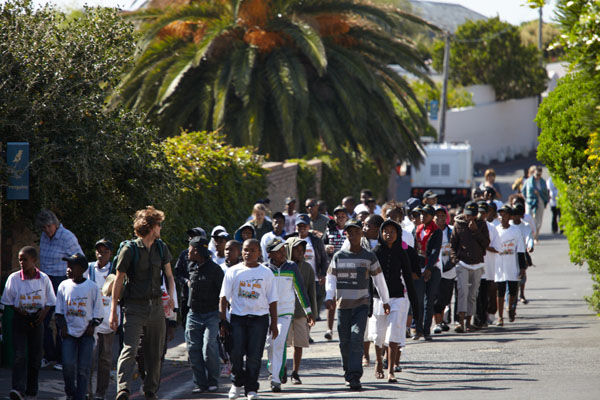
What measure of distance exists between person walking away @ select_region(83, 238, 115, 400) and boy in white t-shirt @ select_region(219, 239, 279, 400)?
117 centimetres

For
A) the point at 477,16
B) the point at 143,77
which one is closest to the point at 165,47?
the point at 143,77

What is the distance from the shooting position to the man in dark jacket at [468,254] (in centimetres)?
1403

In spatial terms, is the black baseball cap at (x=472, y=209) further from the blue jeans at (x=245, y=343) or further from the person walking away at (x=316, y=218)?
the blue jeans at (x=245, y=343)

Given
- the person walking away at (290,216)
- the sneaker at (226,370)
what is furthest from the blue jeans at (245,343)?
the person walking away at (290,216)

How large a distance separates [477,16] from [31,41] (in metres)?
81.6

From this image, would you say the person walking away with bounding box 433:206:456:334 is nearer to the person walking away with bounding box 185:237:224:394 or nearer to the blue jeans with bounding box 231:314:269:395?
the person walking away with bounding box 185:237:224:394

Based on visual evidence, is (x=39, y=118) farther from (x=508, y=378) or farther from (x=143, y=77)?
(x=143, y=77)

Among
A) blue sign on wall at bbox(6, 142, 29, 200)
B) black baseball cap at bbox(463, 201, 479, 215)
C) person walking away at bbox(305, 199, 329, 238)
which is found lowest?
person walking away at bbox(305, 199, 329, 238)

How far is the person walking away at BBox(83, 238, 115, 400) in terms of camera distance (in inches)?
381

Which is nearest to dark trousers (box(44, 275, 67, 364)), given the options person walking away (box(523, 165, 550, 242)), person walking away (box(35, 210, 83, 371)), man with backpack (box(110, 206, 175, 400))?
person walking away (box(35, 210, 83, 371))

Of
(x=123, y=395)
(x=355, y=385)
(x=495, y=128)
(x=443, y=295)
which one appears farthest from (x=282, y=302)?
(x=495, y=128)

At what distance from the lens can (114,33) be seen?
13.4 metres

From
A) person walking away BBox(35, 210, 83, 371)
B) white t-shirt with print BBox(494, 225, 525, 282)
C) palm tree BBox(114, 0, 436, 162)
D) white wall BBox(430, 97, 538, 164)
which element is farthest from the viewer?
white wall BBox(430, 97, 538, 164)

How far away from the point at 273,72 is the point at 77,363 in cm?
1511
